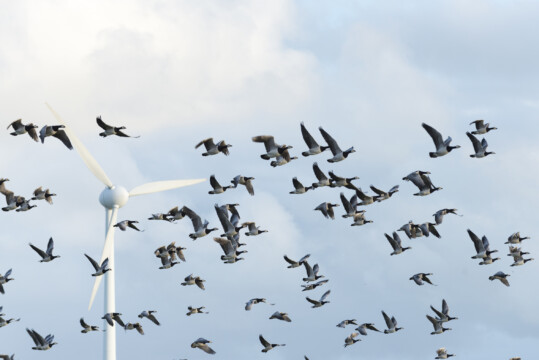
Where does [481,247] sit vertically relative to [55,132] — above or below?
below

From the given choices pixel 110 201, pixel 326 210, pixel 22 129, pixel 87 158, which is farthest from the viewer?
pixel 110 201

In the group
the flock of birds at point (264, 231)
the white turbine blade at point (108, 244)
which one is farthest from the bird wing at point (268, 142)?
the white turbine blade at point (108, 244)

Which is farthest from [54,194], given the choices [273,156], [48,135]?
[273,156]

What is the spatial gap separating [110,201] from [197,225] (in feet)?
78.5

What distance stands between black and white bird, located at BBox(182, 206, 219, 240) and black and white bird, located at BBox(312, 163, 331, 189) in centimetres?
937

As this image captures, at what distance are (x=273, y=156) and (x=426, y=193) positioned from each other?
13177mm

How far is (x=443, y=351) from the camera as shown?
122 m

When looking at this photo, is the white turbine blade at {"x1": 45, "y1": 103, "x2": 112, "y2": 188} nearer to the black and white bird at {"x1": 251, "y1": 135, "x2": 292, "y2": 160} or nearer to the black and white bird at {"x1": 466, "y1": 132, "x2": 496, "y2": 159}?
the black and white bird at {"x1": 251, "y1": 135, "x2": 292, "y2": 160}

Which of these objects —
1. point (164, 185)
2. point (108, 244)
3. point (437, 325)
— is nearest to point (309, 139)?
point (437, 325)

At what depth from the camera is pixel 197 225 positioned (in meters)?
115

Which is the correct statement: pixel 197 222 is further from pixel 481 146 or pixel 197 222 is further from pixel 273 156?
pixel 481 146

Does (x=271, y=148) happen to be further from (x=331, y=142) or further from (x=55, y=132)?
(x=55, y=132)

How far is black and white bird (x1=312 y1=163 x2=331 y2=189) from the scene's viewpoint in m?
112

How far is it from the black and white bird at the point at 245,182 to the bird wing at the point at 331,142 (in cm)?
1019
